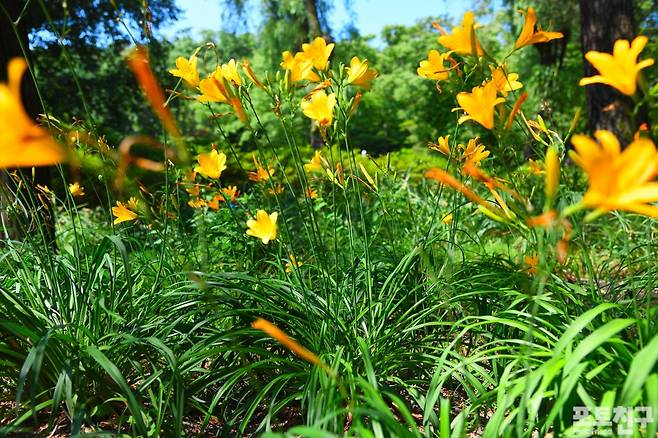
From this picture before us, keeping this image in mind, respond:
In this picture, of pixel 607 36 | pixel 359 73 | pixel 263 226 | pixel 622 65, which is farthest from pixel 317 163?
pixel 607 36

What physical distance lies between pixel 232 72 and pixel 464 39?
63cm

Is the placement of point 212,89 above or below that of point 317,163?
above

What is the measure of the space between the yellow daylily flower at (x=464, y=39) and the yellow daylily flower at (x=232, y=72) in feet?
1.87

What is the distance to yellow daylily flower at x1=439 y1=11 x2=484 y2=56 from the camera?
1185 mm

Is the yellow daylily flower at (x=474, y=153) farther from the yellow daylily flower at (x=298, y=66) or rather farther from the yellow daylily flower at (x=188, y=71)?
the yellow daylily flower at (x=188, y=71)

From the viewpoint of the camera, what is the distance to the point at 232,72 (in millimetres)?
1503

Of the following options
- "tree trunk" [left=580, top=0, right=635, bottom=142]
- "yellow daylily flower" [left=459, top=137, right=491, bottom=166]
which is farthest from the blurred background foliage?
"yellow daylily flower" [left=459, top=137, right=491, bottom=166]

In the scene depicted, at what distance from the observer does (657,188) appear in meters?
0.72

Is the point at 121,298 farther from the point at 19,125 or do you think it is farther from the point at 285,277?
the point at 19,125

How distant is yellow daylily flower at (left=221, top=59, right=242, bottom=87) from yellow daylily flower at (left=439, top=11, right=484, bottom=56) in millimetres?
570

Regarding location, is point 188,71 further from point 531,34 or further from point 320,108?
point 531,34

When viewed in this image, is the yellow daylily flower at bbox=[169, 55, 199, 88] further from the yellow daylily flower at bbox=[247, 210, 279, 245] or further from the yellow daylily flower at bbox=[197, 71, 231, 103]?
the yellow daylily flower at bbox=[247, 210, 279, 245]

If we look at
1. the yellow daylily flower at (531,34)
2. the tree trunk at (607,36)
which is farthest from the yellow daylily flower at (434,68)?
the tree trunk at (607,36)

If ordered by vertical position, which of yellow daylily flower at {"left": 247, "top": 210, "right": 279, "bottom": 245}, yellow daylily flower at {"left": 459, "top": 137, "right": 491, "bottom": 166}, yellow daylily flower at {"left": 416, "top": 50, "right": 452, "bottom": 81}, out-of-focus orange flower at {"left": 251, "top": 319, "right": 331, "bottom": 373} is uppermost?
yellow daylily flower at {"left": 416, "top": 50, "right": 452, "bottom": 81}
